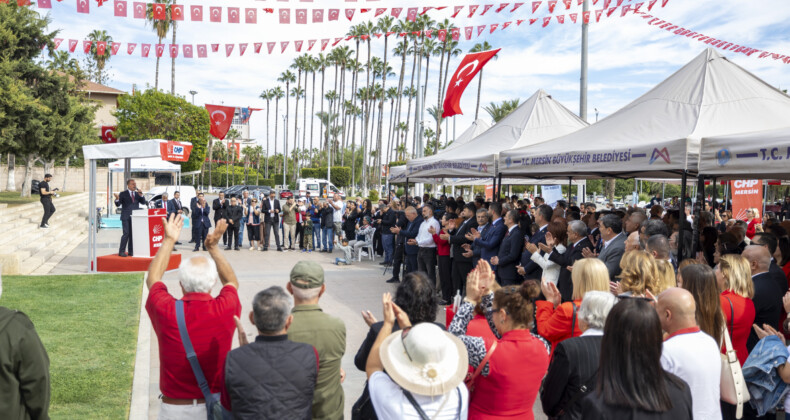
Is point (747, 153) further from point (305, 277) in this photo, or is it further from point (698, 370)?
point (305, 277)

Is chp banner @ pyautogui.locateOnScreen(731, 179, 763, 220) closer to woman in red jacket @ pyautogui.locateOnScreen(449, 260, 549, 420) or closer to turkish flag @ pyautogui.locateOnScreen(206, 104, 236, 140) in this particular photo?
woman in red jacket @ pyautogui.locateOnScreen(449, 260, 549, 420)

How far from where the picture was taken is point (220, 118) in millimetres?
38344

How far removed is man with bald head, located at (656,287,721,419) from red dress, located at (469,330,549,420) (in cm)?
68

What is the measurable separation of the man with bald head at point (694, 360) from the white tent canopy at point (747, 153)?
9.22ft

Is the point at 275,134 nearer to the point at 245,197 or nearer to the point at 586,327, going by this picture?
the point at 245,197

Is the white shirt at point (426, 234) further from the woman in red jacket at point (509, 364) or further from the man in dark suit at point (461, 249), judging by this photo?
the woman in red jacket at point (509, 364)

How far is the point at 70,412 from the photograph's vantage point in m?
4.77

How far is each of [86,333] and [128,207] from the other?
795 centimetres

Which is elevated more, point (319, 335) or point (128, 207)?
point (128, 207)

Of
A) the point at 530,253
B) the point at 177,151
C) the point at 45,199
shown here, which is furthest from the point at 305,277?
the point at 45,199

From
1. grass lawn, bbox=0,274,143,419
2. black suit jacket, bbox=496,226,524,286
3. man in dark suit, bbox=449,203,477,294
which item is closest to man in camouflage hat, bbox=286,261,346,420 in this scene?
grass lawn, bbox=0,274,143,419

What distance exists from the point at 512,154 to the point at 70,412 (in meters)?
6.91

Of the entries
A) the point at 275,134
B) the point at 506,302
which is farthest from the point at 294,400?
the point at 275,134

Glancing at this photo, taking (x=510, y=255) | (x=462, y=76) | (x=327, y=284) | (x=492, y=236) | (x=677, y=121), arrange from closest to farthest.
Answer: (x=677, y=121) → (x=510, y=255) → (x=492, y=236) → (x=327, y=284) → (x=462, y=76)
